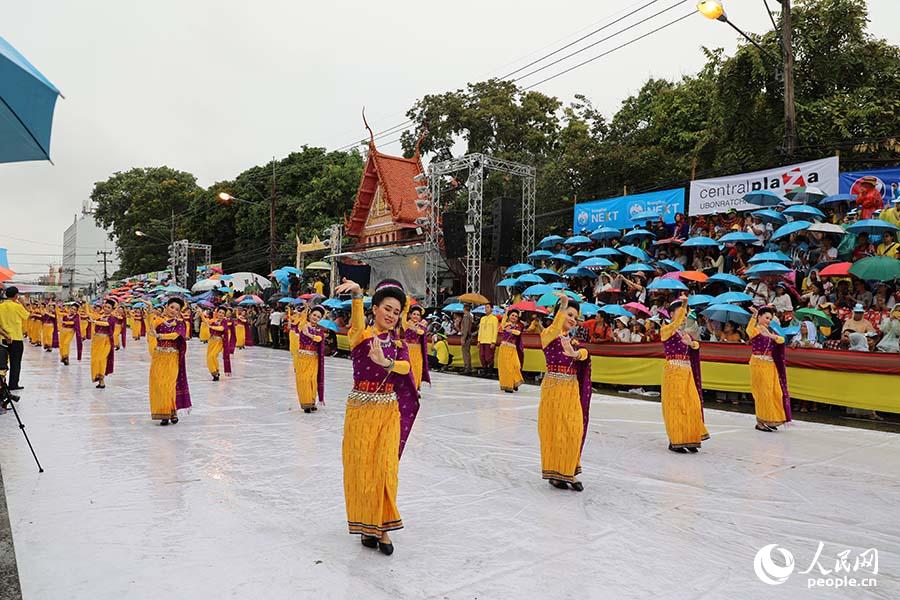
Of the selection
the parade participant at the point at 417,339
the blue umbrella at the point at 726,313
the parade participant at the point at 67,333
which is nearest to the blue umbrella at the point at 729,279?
the blue umbrella at the point at 726,313

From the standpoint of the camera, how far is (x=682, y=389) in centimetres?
718

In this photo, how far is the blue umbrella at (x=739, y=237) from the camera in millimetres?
13418

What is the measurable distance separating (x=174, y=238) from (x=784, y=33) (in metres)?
48.6

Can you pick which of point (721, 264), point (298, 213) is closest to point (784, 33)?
point (721, 264)

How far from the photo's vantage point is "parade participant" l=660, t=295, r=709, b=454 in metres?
7.20

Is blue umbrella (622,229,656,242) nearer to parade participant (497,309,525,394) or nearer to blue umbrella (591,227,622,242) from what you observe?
blue umbrella (591,227,622,242)

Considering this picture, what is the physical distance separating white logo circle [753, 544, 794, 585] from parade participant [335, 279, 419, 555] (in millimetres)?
2259

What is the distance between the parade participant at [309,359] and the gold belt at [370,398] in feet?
19.0

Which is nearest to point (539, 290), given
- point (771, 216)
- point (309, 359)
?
point (771, 216)

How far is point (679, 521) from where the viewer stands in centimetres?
487

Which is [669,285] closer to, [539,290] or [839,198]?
[539,290]

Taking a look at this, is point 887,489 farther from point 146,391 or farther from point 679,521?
point 146,391

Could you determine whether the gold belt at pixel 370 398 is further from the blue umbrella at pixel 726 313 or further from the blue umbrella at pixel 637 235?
the blue umbrella at pixel 637 235

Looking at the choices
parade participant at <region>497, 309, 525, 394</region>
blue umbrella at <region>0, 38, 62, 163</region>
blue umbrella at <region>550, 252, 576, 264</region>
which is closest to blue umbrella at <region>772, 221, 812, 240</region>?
parade participant at <region>497, 309, 525, 394</region>
